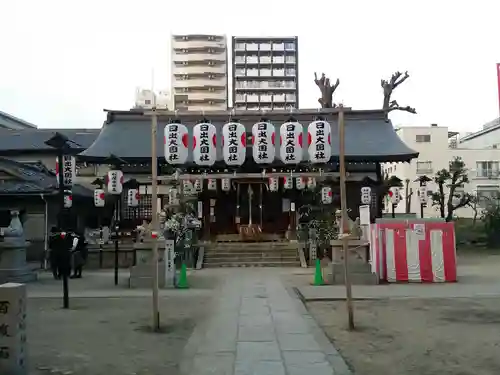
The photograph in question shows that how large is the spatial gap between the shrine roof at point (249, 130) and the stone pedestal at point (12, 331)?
20.7 meters

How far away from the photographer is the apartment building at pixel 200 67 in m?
87.9

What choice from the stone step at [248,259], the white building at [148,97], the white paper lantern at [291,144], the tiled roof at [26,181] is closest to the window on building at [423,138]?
the stone step at [248,259]

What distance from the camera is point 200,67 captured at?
8794 cm

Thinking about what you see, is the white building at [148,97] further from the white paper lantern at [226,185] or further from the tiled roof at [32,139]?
the white paper lantern at [226,185]

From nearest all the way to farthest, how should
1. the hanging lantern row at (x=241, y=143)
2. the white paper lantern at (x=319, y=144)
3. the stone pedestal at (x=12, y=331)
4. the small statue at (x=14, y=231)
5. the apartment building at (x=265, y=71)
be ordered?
1. the stone pedestal at (x=12, y=331)
2. the white paper lantern at (x=319, y=144)
3. the hanging lantern row at (x=241, y=143)
4. the small statue at (x=14, y=231)
5. the apartment building at (x=265, y=71)

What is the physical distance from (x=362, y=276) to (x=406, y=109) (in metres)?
23.0

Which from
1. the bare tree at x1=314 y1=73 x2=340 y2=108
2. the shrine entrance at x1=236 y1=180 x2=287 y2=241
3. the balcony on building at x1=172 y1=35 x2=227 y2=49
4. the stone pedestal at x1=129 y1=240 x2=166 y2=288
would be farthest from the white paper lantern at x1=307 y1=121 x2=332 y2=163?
the balcony on building at x1=172 y1=35 x2=227 y2=49

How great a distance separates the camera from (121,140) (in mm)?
30062

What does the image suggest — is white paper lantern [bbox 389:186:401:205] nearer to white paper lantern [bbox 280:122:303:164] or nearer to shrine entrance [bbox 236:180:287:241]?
shrine entrance [bbox 236:180:287:241]

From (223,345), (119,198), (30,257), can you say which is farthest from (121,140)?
(223,345)

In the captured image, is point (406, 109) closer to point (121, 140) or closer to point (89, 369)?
point (121, 140)

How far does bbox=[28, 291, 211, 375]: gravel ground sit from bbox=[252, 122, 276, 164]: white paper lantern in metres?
4.79

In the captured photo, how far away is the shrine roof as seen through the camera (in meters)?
→ 27.7

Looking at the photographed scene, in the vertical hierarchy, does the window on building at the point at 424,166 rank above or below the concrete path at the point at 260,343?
above
